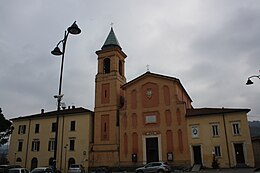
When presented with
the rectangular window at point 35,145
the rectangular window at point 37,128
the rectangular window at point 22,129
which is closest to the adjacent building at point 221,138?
the rectangular window at point 35,145

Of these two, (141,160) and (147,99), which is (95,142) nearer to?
(141,160)

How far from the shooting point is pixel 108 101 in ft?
147

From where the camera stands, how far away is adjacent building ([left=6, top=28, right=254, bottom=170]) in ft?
121

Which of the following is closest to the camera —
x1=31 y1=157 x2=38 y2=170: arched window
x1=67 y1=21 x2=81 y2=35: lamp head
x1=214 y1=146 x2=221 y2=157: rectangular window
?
x1=67 y1=21 x2=81 y2=35: lamp head

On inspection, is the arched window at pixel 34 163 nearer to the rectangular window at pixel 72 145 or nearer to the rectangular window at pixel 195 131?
the rectangular window at pixel 72 145

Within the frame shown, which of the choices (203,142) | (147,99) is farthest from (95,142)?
(203,142)

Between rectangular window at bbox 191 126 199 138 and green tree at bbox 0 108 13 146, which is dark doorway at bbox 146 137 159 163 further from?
green tree at bbox 0 108 13 146

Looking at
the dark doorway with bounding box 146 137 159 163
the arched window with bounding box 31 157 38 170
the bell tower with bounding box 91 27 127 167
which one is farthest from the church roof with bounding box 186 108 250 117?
the arched window with bounding box 31 157 38 170

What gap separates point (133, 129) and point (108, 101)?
259 inches

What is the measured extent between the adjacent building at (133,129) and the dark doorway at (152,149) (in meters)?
0.14

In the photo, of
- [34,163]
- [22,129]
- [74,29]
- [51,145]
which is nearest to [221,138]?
[51,145]

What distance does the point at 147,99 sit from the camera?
42875 millimetres

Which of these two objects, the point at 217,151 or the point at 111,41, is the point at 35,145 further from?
the point at 217,151

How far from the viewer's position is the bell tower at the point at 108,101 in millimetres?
41969
